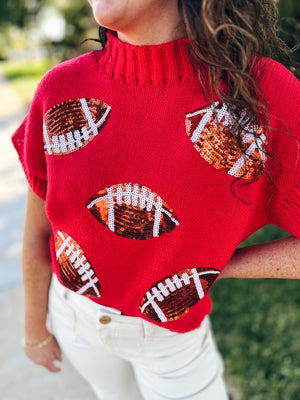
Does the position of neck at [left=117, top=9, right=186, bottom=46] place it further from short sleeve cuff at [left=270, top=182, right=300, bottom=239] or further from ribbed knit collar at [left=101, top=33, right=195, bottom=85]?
short sleeve cuff at [left=270, top=182, right=300, bottom=239]

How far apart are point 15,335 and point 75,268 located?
2040 mm

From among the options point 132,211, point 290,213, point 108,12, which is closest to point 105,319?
point 132,211

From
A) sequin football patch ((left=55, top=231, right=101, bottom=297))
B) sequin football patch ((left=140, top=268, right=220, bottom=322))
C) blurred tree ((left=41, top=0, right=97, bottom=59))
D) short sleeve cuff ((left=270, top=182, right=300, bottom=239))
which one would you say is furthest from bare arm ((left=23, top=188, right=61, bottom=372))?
blurred tree ((left=41, top=0, right=97, bottom=59))

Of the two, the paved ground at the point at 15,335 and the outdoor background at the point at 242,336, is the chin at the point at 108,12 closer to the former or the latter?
the outdoor background at the point at 242,336

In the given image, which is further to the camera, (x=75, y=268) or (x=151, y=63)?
(x=75, y=268)

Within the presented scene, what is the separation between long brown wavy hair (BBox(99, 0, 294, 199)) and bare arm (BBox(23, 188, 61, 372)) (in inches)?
26.8

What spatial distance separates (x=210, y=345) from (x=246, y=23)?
3.37 feet

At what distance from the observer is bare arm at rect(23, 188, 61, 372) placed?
1.38 m

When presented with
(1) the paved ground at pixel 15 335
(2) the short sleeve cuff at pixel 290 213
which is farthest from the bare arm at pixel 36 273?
(1) the paved ground at pixel 15 335

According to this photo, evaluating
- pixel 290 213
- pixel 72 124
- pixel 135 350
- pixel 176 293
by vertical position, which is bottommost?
pixel 135 350

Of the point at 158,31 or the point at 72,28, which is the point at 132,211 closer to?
the point at 158,31

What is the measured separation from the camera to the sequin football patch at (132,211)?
106cm

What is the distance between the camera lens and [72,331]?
55.5 inches

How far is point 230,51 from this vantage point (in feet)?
3.34
